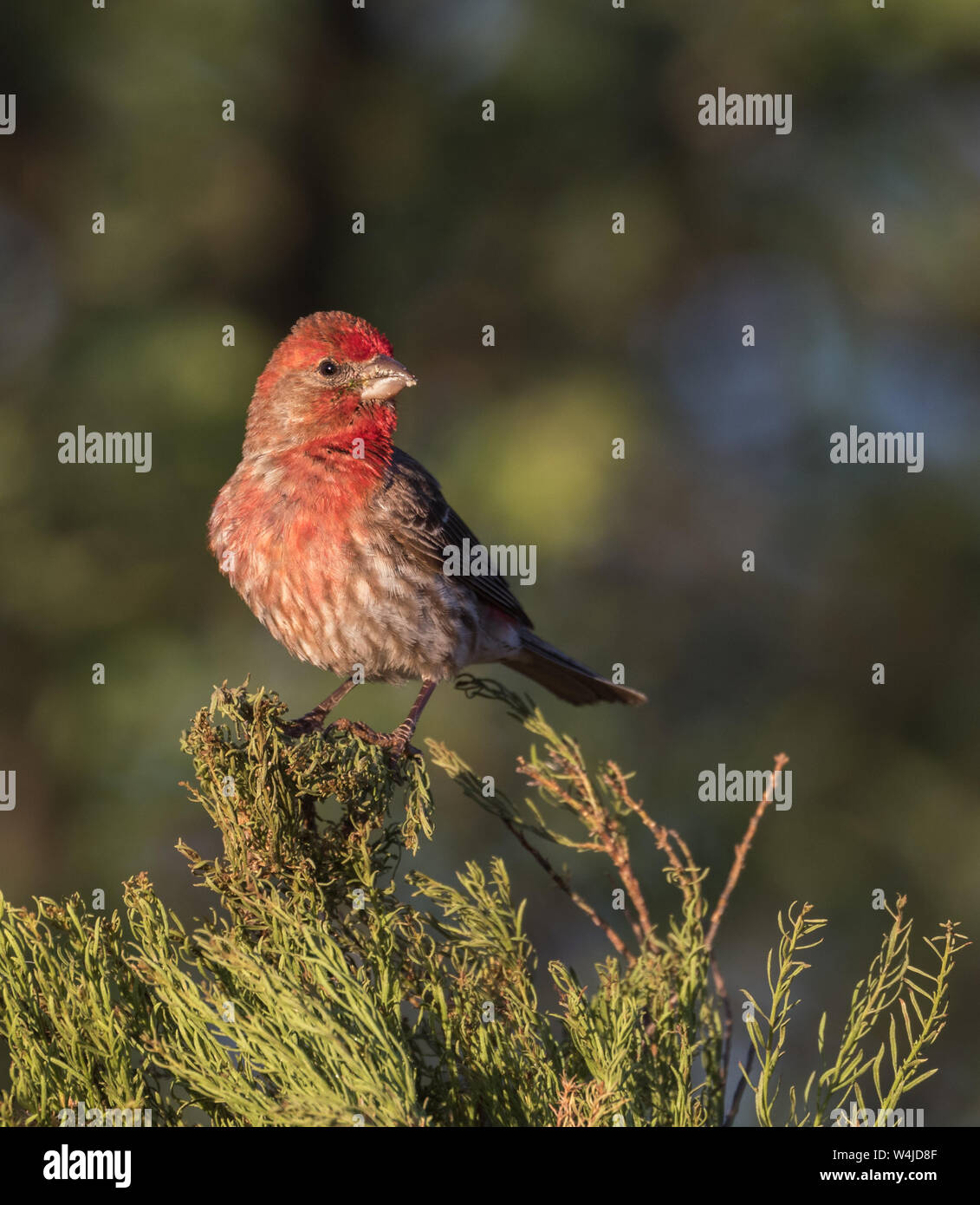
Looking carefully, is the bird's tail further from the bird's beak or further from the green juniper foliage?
the green juniper foliage

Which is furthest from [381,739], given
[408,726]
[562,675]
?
[562,675]

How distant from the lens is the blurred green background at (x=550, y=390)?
7238 millimetres

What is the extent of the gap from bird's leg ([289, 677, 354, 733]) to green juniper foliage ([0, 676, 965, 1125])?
1.63 meters

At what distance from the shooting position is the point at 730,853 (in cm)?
737

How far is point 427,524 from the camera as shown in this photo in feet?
18.1

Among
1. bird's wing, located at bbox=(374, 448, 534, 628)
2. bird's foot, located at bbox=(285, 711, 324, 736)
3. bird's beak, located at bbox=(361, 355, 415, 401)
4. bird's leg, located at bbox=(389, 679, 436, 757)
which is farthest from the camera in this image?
bird's wing, located at bbox=(374, 448, 534, 628)

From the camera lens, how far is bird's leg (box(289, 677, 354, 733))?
4.84 m

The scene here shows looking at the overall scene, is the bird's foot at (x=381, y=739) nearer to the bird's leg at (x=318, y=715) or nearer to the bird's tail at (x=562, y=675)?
Result: the bird's leg at (x=318, y=715)

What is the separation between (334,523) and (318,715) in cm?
79

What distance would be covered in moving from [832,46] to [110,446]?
4790mm

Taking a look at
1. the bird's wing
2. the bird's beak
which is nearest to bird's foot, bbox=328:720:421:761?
the bird's wing

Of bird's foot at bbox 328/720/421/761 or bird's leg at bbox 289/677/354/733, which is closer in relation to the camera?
bird's foot at bbox 328/720/421/761

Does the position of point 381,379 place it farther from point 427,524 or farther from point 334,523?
point 427,524

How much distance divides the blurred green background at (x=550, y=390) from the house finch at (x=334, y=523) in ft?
5.34
